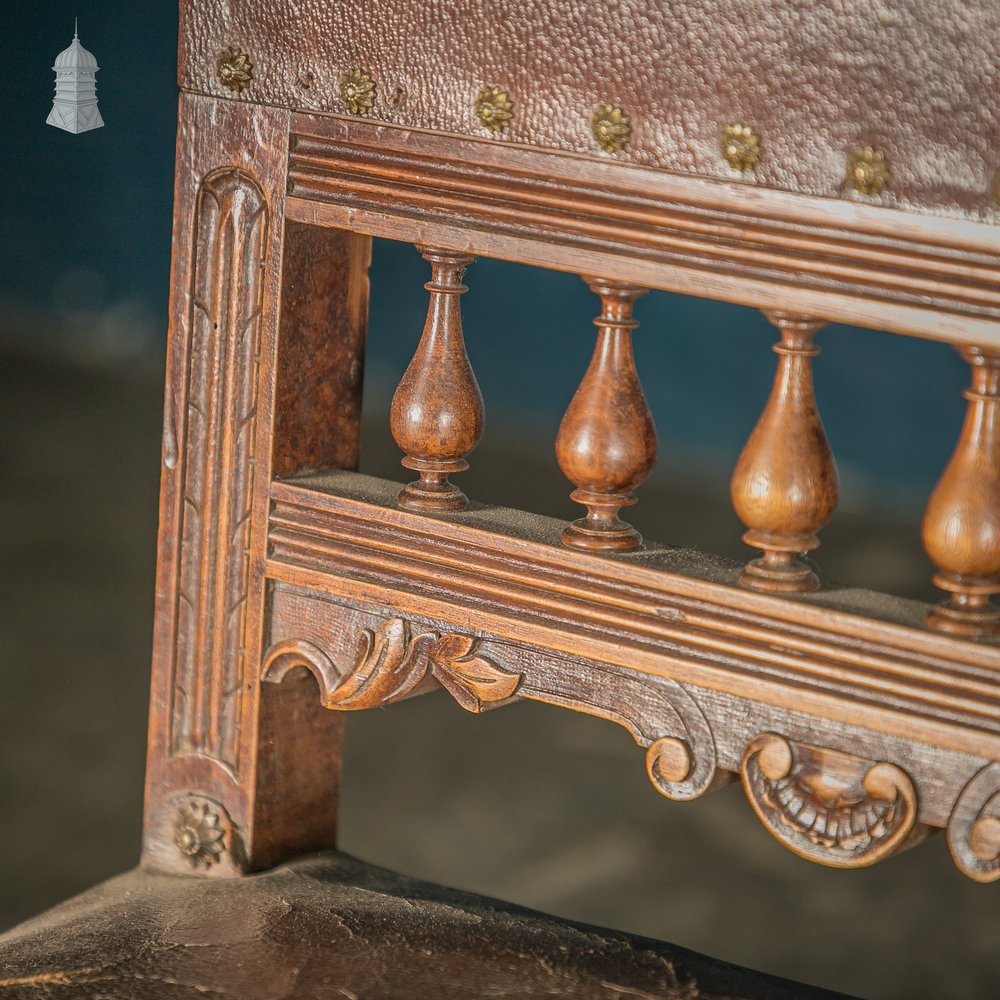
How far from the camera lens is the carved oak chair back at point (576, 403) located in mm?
951

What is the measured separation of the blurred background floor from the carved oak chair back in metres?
1.92

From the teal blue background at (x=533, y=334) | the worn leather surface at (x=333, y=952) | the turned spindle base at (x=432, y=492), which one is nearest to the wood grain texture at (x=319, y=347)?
the turned spindle base at (x=432, y=492)

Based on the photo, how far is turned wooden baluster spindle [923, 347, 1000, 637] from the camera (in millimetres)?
955

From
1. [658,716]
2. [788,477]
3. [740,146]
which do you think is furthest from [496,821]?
[740,146]

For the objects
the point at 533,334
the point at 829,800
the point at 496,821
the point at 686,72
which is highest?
the point at 686,72

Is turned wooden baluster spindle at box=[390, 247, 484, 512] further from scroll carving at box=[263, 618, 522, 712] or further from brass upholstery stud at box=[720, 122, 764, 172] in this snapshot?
brass upholstery stud at box=[720, 122, 764, 172]

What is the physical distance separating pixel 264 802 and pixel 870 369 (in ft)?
15.8

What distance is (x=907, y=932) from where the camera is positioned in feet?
10.2

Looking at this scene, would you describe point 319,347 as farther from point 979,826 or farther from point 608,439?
point 979,826

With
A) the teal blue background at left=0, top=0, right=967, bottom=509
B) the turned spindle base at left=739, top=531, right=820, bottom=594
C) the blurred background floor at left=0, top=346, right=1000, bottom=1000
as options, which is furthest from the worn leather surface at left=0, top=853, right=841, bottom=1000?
the teal blue background at left=0, top=0, right=967, bottom=509

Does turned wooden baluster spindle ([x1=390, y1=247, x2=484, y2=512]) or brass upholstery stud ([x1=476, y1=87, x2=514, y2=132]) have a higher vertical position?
brass upholstery stud ([x1=476, y1=87, x2=514, y2=132])

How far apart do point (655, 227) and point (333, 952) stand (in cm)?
58

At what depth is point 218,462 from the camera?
127 centimetres

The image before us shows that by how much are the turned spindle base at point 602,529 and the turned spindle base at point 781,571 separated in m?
0.10
